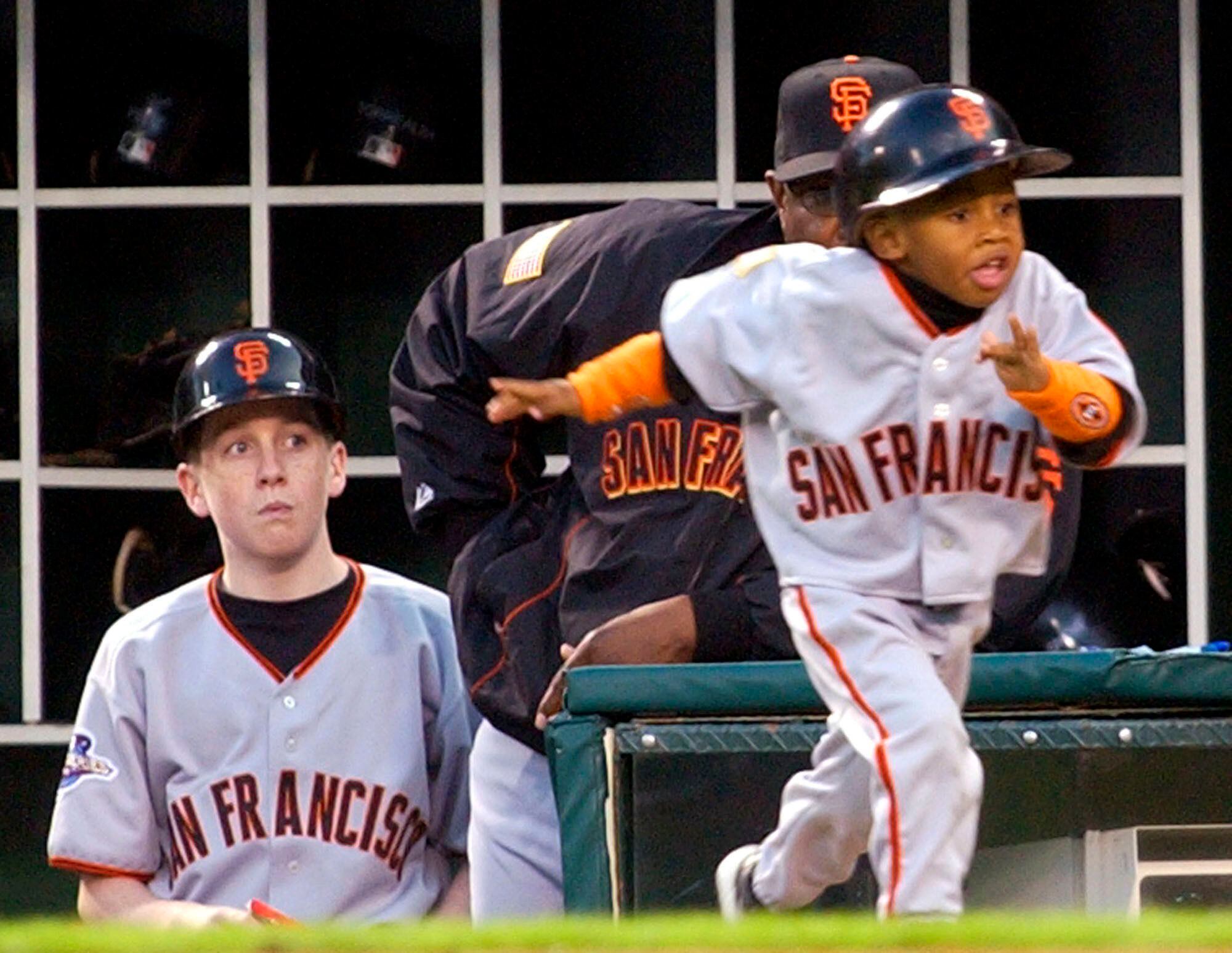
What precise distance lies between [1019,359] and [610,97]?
275 centimetres

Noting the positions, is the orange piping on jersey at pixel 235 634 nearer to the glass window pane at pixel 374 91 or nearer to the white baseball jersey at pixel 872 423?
the white baseball jersey at pixel 872 423

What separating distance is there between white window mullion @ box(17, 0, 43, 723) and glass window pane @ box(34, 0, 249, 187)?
0.07m

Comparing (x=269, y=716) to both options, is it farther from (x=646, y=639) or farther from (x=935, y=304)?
(x=935, y=304)

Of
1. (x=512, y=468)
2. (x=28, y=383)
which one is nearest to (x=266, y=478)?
(x=512, y=468)

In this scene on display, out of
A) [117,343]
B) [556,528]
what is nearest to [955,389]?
[556,528]

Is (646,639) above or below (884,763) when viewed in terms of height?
above

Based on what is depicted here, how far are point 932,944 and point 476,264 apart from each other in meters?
2.22

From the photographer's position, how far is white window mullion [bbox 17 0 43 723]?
17.0 ft

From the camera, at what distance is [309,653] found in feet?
12.6

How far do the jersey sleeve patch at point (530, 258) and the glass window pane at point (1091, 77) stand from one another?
1.65m

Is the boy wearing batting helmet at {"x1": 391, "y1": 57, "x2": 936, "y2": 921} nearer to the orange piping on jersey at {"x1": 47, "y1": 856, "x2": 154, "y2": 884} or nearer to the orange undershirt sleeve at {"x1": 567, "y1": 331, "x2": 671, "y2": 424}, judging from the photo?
the orange piping on jersey at {"x1": 47, "y1": 856, "x2": 154, "y2": 884}

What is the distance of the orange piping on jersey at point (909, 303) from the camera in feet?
9.62

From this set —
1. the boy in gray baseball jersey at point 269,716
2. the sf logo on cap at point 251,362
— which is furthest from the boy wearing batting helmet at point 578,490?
the sf logo on cap at point 251,362

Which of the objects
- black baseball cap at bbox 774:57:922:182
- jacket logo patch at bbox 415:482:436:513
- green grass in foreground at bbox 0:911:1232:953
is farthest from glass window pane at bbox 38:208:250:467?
green grass in foreground at bbox 0:911:1232:953
